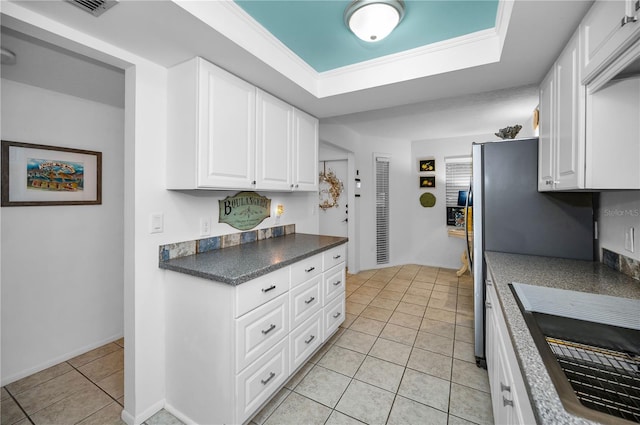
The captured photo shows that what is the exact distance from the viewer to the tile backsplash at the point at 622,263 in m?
1.41

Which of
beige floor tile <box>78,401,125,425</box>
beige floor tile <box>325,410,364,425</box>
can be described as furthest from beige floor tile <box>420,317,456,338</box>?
beige floor tile <box>78,401,125,425</box>

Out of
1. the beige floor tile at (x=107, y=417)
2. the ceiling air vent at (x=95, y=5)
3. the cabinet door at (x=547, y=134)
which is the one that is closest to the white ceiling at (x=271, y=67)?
the ceiling air vent at (x=95, y=5)

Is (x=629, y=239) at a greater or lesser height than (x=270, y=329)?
greater

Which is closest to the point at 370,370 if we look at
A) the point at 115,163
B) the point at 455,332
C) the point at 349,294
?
the point at 455,332

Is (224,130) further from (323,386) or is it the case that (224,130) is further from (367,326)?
(367,326)

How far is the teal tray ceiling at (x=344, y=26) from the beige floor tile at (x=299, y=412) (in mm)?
2445

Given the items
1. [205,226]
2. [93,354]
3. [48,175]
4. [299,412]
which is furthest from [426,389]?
[48,175]

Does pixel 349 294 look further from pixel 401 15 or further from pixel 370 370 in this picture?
pixel 401 15

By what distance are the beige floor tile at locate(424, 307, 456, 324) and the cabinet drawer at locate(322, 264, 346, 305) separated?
1.19m

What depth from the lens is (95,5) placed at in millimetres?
1245

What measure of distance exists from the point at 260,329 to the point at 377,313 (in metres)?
1.89

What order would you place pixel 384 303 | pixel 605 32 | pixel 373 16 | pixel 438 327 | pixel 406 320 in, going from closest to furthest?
pixel 605 32
pixel 373 16
pixel 438 327
pixel 406 320
pixel 384 303

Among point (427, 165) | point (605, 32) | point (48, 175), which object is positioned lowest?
point (48, 175)

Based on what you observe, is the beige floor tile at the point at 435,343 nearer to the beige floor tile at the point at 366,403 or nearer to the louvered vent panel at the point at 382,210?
the beige floor tile at the point at 366,403
